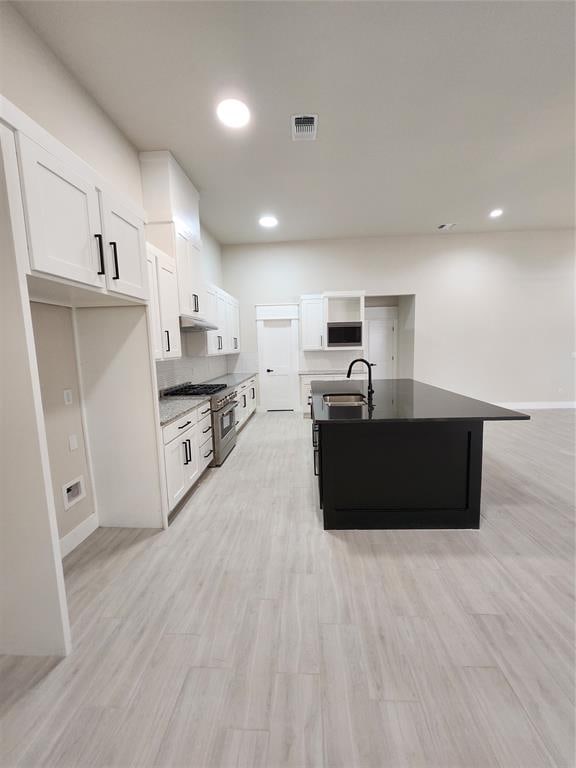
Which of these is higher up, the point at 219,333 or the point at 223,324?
the point at 223,324

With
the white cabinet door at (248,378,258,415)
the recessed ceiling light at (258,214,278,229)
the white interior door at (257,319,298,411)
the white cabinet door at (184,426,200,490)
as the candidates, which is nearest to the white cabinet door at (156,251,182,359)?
the white cabinet door at (184,426,200,490)

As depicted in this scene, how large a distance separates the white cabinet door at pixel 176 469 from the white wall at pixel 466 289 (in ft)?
12.9

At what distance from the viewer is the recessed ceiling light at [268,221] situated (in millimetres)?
4674

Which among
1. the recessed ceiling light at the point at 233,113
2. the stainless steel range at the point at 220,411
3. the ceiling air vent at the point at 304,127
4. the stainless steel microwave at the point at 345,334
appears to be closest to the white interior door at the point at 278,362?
the stainless steel microwave at the point at 345,334

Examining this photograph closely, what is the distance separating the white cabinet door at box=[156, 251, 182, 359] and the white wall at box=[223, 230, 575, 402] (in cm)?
311

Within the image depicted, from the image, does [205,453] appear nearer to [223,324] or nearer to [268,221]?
[223,324]

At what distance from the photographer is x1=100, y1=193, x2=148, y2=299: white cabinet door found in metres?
1.82

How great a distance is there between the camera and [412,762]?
102 centimetres

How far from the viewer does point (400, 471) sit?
2283mm

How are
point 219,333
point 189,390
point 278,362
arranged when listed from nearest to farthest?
point 189,390 < point 219,333 < point 278,362

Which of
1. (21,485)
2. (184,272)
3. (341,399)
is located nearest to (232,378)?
(184,272)

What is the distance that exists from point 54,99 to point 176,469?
267 centimetres

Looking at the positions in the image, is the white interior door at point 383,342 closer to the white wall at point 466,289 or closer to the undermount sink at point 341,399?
the white wall at point 466,289

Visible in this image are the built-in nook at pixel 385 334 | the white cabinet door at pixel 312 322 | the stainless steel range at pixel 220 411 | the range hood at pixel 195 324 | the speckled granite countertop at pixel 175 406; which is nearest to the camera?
the speckled granite countertop at pixel 175 406
